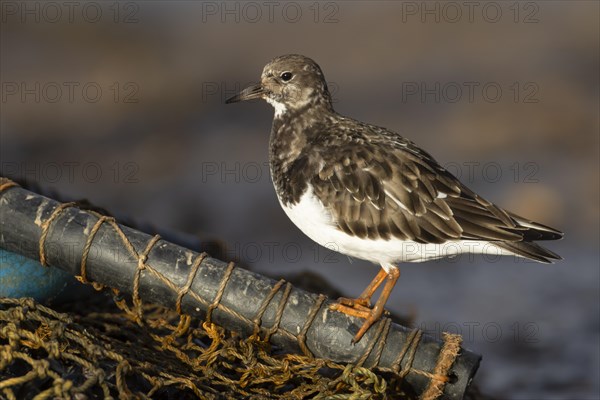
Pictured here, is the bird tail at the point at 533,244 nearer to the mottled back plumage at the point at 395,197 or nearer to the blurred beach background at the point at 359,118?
the mottled back plumage at the point at 395,197

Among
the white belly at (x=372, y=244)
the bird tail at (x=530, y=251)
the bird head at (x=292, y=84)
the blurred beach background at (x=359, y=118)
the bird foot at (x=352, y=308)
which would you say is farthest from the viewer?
the blurred beach background at (x=359, y=118)

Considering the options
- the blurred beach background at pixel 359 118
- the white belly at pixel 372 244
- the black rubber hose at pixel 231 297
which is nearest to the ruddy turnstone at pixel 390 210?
the white belly at pixel 372 244

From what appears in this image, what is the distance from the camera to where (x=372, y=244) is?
510 centimetres

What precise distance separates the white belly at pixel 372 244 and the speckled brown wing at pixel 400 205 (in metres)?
0.04

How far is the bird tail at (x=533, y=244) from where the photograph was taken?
4.97m

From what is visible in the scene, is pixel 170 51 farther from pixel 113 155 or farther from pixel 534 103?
pixel 534 103

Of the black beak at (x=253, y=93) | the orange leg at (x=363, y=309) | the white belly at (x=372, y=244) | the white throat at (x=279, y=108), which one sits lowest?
the orange leg at (x=363, y=309)

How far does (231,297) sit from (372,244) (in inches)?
41.5

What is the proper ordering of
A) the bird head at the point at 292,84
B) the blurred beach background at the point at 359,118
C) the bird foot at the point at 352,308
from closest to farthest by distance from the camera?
1. the bird foot at the point at 352,308
2. the bird head at the point at 292,84
3. the blurred beach background at the point at 359,118

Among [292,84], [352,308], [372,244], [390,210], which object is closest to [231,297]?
[352,308]

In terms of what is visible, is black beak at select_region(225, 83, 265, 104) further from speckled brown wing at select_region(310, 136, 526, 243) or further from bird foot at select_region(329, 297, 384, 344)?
bird foot at select_region(329, 297, 384, 344)

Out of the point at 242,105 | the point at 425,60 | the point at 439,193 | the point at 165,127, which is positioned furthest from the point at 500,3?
the point at 439,193

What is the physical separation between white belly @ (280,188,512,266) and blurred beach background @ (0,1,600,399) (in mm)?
3488

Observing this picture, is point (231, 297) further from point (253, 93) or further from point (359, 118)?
point (359, 118)
